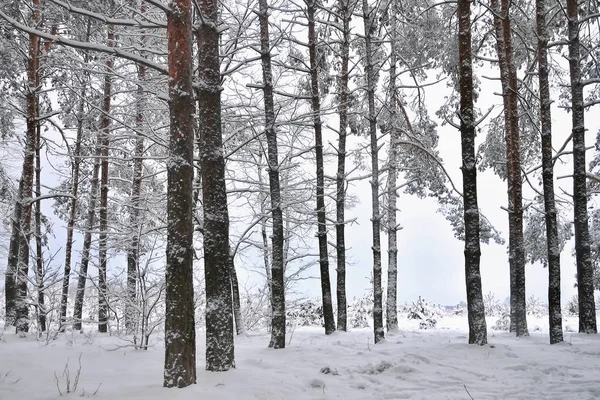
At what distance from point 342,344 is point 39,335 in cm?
672

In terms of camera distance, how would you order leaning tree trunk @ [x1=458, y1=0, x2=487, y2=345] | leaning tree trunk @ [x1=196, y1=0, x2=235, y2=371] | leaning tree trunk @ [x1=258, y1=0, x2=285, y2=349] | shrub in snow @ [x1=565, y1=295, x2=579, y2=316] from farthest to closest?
shrub in snow @ [x1=565, y1=295, x2=579, y2=316] → leaning tree trunk @ [x1=258, y1=0, x2=285, y2=349] → leaning tree trunk @ [x1=458, y1=0, x2=487, y2=345] → leaning tree trunk @ [x1=196, y1=0, x2=235, y2=371]

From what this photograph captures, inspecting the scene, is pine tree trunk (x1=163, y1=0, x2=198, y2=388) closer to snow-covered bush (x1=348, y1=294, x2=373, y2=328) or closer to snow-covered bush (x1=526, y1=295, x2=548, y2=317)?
snow-covered bush (x1=348, y1=294, x2=373, y2=328)

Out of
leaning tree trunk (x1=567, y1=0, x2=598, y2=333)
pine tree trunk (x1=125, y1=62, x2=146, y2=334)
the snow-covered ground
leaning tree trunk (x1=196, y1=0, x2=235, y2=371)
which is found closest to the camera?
the snow-covered ground

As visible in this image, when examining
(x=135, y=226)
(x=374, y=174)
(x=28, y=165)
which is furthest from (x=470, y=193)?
(x=28, y=165)

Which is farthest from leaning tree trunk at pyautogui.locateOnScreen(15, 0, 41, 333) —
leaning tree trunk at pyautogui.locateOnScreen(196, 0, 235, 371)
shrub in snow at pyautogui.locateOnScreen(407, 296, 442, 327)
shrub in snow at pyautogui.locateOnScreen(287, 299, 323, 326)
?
shrub in snow at pyautogui.locateOnScreen(407, 296, 442, 327)

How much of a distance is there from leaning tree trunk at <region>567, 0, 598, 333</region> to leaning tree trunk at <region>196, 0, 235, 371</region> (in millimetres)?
8343

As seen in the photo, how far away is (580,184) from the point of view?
1027cm

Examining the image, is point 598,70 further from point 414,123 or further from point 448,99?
point 414,123

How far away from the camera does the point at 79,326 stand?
14.3m

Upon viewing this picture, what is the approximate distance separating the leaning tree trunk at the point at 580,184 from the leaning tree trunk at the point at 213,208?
8343mm

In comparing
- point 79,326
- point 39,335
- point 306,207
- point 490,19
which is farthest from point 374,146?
point 79,326

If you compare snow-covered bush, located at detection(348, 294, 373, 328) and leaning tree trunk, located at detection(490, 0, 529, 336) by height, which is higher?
leaning tree trunk, located at detection(490, 0, 529, 336)

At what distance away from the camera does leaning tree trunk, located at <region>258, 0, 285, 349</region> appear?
9.00 m

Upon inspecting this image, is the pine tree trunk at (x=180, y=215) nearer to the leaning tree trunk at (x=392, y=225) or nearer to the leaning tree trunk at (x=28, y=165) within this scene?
the leaning tree trunk at (x=28, y=165)
